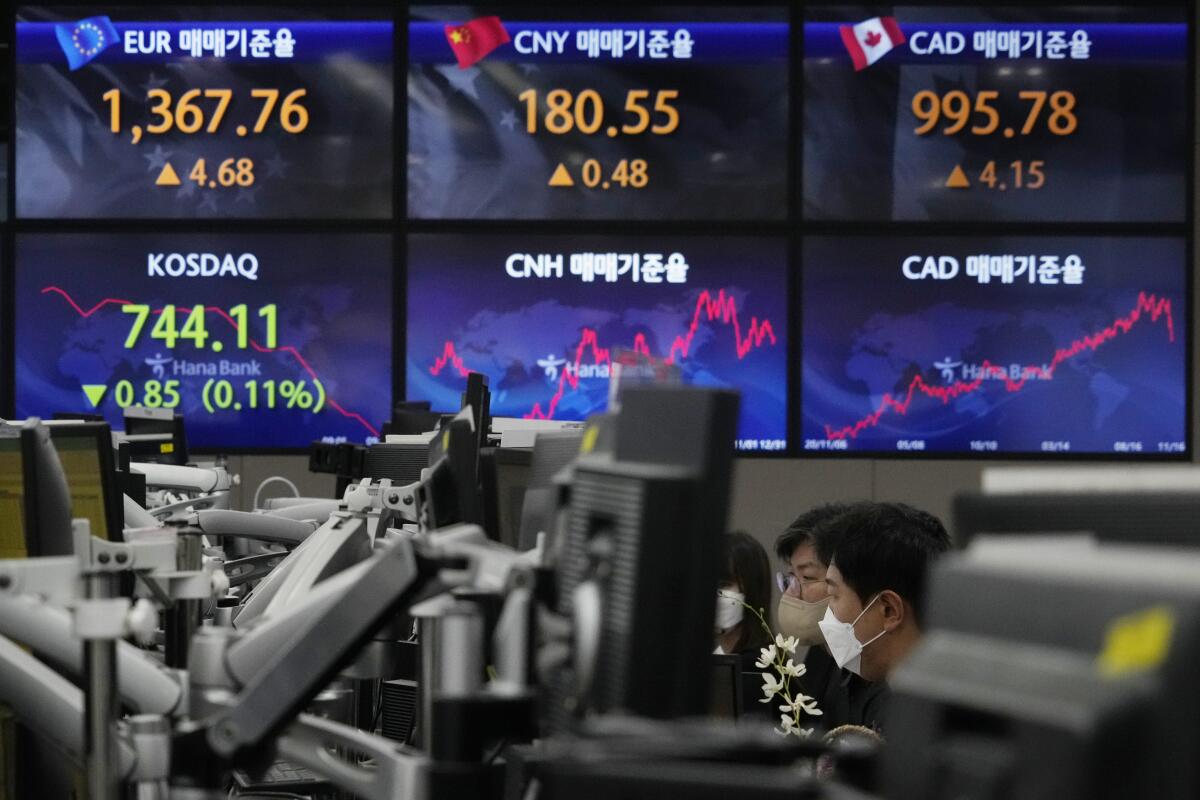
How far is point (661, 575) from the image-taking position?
1188mm

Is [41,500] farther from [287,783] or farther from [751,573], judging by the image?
[751,573]

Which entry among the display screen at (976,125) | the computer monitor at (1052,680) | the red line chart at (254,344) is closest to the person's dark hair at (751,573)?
the display screen at (976,125)

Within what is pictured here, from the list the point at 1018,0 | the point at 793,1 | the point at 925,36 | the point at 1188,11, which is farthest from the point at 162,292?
the point at 1188,11

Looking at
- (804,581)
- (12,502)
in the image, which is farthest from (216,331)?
(12,502)

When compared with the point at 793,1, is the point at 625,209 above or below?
below

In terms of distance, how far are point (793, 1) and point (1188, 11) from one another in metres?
1.49

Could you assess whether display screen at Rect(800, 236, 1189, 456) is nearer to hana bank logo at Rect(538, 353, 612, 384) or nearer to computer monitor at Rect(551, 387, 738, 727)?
hana bank logo at Rect(538, 353, 612, 384)

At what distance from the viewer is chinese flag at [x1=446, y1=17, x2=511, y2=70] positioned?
6.08 meters

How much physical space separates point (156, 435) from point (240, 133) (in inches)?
63.8

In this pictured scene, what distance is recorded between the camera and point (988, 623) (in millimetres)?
879

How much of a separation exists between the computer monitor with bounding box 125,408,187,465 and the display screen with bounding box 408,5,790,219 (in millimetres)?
1262

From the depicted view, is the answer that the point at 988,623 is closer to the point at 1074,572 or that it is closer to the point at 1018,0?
the point at 1074,572

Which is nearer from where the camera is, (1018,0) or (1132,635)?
(1132,635)

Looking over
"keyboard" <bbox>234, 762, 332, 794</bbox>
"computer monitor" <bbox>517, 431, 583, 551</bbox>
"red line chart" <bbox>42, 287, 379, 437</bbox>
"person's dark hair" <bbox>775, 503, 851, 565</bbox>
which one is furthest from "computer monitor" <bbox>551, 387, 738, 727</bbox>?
"red line chart" <bbox>42, 287, 379, 437</bbox>
